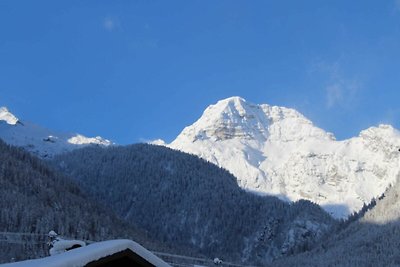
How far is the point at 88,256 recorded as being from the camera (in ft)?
34.7

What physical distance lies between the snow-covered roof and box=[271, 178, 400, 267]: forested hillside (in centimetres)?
11448

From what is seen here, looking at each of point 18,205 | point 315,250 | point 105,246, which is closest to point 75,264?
point 105,246

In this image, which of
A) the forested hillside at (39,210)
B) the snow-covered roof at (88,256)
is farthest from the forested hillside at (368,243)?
the snow-covered roof at (88,256)

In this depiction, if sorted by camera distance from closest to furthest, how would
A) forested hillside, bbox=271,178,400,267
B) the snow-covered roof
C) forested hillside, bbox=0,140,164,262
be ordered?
the snow-covered roof, forested hillside, bbox=271,178,400,267, forested hillside, bbox=0,140,164,262

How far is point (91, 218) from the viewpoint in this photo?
535 feet

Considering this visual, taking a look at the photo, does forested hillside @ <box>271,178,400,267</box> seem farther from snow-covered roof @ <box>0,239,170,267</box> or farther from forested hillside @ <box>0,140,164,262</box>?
snow-covered roof @ <box>0,239,170,267</box>

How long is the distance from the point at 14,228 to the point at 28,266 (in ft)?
422

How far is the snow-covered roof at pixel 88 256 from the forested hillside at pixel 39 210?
105056 millimetres

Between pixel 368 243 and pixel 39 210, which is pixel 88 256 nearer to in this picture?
pixel 368 243

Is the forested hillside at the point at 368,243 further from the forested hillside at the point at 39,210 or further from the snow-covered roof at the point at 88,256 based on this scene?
the snow-covered roof at the point at 88,256

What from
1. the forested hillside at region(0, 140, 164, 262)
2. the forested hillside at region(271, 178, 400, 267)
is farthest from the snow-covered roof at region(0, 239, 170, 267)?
the forested hillside at region(271, 178, 400, 267)

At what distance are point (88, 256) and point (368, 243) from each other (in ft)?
433

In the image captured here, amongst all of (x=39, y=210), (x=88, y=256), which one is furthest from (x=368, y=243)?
(x=88, y=256)

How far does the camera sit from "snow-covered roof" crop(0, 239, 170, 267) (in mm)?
9477
